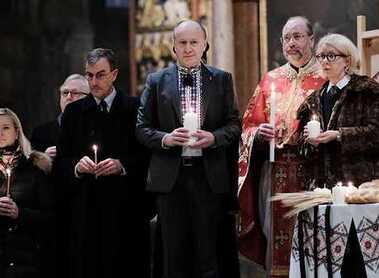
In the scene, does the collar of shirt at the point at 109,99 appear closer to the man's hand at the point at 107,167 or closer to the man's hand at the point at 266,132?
the man's hand at the point at 107,167

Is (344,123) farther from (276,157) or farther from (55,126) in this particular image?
(55,126)

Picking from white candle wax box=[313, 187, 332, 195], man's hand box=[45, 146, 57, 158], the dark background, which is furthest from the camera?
the dark background

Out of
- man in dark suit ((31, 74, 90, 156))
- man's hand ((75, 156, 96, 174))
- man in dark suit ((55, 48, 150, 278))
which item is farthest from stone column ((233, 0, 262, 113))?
man's hand ((75, 156, 96, 174))

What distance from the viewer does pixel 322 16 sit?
9.59 m

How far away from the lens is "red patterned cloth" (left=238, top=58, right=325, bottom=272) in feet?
23.1

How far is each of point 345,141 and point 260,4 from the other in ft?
13.3

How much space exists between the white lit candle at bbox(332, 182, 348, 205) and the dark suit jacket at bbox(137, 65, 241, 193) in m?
0.69

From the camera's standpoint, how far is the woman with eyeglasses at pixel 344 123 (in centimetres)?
620

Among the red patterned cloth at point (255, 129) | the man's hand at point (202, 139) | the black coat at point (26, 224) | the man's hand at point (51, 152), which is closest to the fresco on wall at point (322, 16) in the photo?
the red patterned cloth at point (255, 129)

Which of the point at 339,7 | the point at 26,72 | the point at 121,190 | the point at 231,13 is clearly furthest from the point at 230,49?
the point at 121,190

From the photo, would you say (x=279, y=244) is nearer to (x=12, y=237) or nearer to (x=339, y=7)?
(x=12, y=237)

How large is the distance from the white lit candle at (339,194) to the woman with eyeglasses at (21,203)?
6.39ft

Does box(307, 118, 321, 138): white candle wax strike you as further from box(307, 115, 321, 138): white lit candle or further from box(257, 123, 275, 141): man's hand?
box(257, 123, 275, 141): man's hand

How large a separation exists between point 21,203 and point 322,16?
13.0ft
